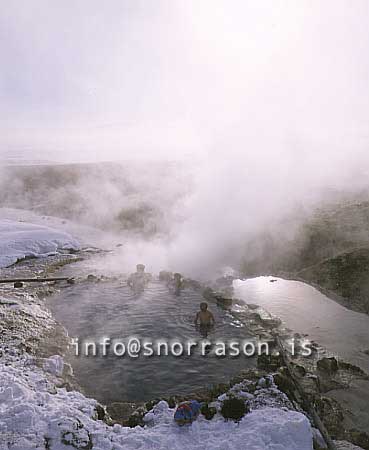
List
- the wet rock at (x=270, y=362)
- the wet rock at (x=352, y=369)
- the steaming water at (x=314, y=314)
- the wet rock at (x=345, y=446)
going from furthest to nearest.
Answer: the steaming water at (x=314, y=314), the wet rock at (x=270, y=362), the wet rock at (x=352, y=369), the wet rock at (x=345, y=446)

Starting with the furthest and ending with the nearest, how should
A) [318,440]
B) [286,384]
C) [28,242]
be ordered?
1. [28,242]
2. [286,384]
3. [318,440]

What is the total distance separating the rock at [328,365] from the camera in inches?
285

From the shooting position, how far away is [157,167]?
115 ft

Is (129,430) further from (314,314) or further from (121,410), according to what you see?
(314,314)

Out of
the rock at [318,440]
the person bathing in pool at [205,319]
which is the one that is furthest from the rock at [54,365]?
the rock at [318,440]

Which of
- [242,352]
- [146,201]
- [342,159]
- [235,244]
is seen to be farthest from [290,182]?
[242,352]

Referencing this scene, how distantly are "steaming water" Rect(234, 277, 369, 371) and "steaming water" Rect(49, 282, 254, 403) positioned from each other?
151 centimetres

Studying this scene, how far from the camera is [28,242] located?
17297mm

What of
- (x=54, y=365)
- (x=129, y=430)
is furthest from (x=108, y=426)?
(x=54, y=365)

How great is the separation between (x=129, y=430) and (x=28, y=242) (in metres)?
13.7

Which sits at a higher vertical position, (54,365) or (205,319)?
(205,319)

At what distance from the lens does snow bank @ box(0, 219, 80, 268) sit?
52.4ft

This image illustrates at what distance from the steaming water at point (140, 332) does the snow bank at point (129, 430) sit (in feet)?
3.14

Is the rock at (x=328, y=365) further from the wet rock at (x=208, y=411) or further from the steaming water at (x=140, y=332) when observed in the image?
the wet rock at (x=208, y=411)
